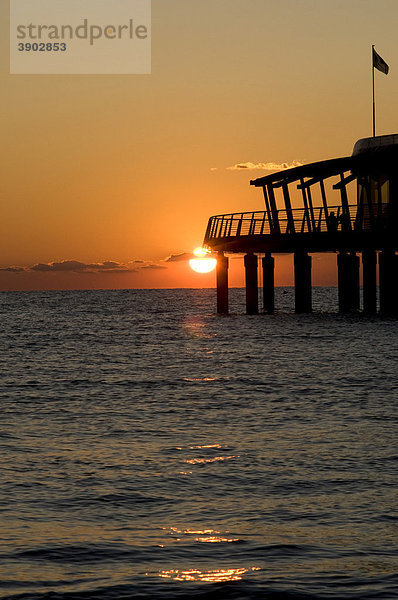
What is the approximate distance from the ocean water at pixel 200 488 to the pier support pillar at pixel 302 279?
75.7ft

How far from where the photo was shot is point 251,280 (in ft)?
179

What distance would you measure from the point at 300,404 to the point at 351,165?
28290 mm

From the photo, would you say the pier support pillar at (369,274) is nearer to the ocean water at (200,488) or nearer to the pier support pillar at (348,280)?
the pier support pillar at (348,280)

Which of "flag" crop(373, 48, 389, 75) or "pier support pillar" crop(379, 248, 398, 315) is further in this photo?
"flag" crop(373, 48, 389, 75)

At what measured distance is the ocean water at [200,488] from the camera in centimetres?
892

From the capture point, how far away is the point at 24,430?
1723 centimetres

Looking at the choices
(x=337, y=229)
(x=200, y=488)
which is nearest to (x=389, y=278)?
(x=337, y=229)

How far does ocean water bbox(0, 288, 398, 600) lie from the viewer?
351 inches

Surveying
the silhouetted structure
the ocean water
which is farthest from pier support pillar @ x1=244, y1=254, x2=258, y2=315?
the ocean water

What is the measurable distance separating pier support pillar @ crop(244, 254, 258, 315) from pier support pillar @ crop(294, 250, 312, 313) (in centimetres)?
290

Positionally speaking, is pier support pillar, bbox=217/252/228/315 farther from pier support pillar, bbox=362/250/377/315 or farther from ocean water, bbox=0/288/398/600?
ocean water, bbox=0/288/398/600

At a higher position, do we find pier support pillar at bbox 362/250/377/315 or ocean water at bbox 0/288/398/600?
pier support pillar at bbox 362/250/377/315

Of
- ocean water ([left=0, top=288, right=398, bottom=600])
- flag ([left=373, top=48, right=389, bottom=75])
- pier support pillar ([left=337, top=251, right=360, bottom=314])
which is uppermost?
flag ([left=373, top=48, right=389, bottom=75])

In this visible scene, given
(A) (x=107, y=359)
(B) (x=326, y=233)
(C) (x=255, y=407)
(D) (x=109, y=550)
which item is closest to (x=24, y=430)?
(C) (x=255, y=407)
